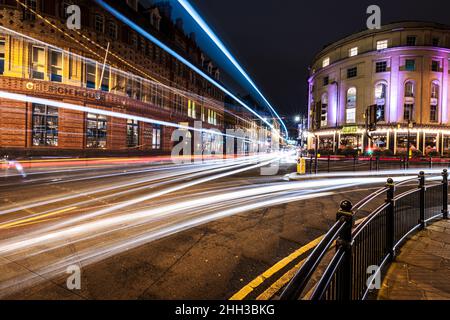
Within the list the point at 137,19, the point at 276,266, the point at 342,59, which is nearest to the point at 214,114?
the point at 137,19

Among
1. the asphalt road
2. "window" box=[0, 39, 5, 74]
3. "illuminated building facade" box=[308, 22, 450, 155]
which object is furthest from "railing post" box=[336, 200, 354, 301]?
"illuminated building facade" box=[308, 22, 450, 155]

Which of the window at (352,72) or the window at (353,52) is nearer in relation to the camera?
the window at (352,72)

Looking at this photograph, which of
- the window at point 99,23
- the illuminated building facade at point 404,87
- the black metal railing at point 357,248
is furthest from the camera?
the illuminated building facade at point 404,87

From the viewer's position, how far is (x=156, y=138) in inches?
1085

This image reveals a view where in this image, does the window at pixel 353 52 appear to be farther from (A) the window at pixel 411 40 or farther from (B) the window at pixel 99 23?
(B) the window at pixel 99 23

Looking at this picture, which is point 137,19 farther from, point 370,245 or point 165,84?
point 370,245

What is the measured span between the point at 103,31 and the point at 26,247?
911 inches

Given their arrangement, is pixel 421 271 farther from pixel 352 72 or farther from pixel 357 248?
pixel 352 72

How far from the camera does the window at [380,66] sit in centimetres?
3919

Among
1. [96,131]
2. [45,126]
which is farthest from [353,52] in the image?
[45,126]

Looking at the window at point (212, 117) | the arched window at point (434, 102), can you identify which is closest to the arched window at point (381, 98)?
the arched window at point (434, 102)

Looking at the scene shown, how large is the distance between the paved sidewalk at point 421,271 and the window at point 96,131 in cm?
2240

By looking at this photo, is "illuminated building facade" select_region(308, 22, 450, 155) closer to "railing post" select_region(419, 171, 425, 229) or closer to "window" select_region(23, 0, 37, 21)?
"railing post" select_region(419, 171, 425, 229)

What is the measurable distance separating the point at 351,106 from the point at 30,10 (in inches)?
1779
